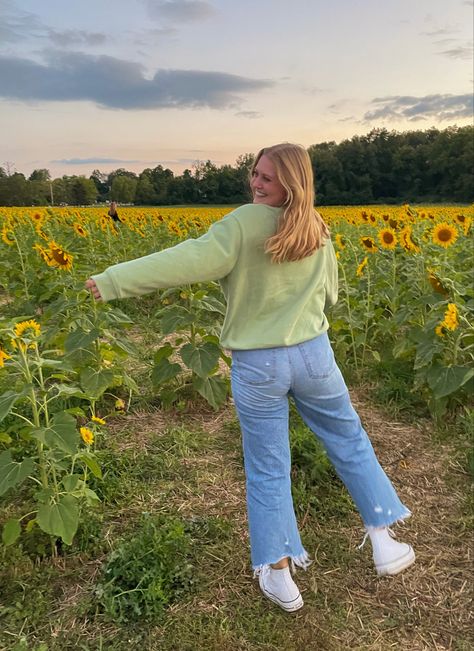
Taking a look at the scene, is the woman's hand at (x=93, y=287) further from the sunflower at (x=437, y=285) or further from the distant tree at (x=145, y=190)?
the distant tree at (x=145, y=190)

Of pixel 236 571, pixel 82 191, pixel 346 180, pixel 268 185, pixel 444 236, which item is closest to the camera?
pixel 268 185

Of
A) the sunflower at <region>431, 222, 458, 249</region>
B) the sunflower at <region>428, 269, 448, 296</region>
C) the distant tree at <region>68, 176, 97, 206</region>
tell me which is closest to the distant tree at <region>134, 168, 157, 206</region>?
the distant tree at <region>68, 176, 97, 206</region>

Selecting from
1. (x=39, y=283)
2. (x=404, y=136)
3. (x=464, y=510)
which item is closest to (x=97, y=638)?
(x=464, y=510)

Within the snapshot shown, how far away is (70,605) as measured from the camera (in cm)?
219

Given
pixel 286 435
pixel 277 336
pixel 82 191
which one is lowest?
pixel 286 435

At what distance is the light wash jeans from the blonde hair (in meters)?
0.34

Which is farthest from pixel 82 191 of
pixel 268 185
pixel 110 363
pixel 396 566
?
pixel 396 566

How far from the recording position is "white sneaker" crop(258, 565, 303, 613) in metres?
2.13

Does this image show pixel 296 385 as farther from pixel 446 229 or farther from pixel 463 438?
pixel 446 229

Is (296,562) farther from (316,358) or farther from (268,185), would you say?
(268,185)

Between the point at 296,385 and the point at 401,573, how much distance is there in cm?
97

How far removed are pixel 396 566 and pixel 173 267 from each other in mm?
1475

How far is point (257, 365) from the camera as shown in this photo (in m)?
1.98

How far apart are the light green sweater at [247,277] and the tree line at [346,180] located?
3178 cm
